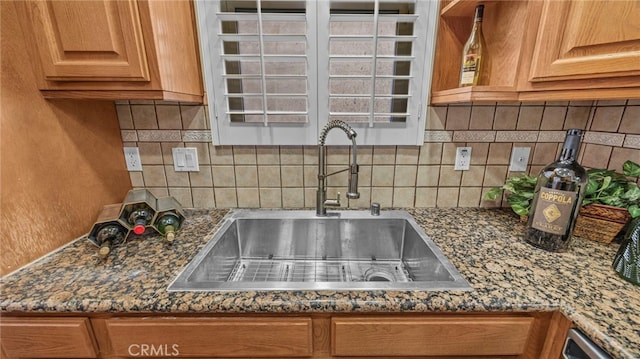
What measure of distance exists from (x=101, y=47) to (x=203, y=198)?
2.16 feet

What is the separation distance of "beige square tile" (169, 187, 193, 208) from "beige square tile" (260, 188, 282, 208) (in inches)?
13.3

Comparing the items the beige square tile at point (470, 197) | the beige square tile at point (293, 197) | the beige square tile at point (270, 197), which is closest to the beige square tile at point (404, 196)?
the beige square tile at point (470, 197)

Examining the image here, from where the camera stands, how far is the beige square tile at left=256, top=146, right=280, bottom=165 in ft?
3.65

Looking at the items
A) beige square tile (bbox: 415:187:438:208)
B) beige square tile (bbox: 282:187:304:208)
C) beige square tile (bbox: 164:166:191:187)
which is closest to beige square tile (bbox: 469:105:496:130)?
beige square tile (bbox: 415:187:438:208)

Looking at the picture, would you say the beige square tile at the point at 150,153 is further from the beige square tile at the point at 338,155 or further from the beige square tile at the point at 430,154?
the beige square tile at the point at 430,154

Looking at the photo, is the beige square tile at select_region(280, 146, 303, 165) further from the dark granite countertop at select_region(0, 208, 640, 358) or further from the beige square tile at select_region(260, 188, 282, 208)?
the dark granite countertop at select_region(0, 208, 640, 358)

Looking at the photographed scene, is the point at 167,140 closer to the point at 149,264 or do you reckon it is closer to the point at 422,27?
the point at 149,264

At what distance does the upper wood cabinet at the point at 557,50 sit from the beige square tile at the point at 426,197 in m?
0.42

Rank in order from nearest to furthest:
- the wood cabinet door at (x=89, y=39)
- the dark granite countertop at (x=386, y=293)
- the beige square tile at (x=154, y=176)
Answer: the dark granite countertop at (x=386, y=293) < the wood cabinet door at (x=89, y=39) < the beige square tile at (x=154, y=176)

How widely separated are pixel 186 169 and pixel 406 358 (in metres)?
1.10

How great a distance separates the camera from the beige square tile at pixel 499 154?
1.11 metres

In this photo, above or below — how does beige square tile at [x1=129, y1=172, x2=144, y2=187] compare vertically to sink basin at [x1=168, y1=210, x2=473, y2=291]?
above

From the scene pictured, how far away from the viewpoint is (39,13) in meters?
0.69

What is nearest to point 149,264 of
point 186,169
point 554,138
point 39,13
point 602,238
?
point 186,169
